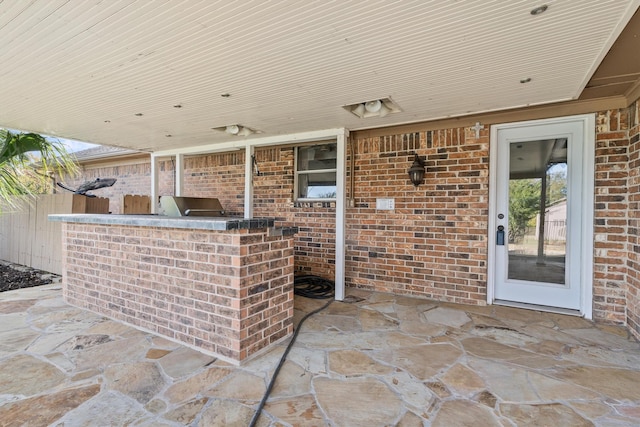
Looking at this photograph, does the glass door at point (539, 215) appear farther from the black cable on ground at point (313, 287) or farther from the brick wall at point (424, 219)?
the black cable on ground at point (313, 287)

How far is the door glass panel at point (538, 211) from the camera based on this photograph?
3.45m

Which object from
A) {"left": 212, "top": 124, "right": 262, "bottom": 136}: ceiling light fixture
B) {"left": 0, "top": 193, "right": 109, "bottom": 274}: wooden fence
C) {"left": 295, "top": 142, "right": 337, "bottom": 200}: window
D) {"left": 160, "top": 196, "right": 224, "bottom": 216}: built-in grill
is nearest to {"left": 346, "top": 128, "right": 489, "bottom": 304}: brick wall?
{"left": 295, "top": 142, "right": 337, "bottom": 200}: window

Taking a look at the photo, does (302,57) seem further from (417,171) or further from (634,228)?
(634,228)

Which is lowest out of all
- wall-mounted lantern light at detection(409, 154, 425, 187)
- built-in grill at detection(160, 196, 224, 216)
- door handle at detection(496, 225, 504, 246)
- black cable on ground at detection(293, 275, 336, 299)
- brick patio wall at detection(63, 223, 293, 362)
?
black cable on ground at detection(293, 275, 336, 299)

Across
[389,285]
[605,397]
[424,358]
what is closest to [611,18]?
[605,397]

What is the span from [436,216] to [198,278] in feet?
9.47

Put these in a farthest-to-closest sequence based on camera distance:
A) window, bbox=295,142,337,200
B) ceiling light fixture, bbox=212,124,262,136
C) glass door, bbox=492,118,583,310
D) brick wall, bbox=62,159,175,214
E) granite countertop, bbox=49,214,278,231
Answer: brick wall, bbox=62,159,175,214 < window, bbox=295,142,337,200 < ceiling light fixture, bbox=212,124,262,136 < glass door, bbox=492,118,583,310 < granite countertop, bbox=49,214,278,231

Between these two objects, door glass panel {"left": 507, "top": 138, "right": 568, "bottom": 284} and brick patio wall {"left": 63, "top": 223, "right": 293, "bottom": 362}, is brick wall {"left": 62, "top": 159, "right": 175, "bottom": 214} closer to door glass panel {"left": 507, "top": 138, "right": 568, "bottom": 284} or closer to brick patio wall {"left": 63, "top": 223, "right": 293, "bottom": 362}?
brick patio wall {"left": 63, "top": 223, "right": 293, "bottom": 362}

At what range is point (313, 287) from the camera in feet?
14.3

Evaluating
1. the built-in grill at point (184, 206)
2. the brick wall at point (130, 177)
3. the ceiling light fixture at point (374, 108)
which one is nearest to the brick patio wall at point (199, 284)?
the built-in grill at point (184, 206)

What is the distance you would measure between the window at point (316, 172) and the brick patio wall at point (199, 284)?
216 centimetres

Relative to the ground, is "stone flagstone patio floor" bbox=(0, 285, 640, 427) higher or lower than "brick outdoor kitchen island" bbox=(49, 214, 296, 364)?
lower

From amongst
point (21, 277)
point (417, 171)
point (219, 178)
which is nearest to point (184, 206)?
point (219, 178)

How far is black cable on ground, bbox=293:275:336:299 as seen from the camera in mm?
4066
